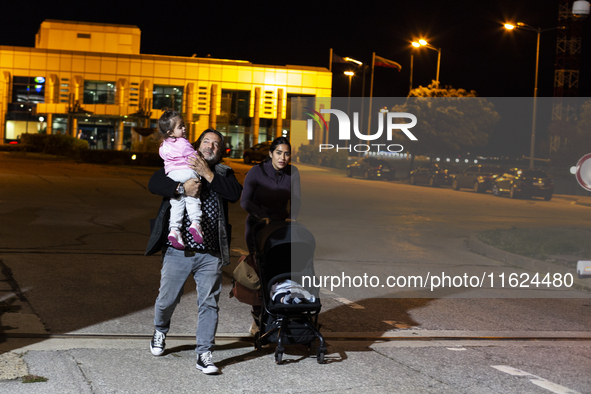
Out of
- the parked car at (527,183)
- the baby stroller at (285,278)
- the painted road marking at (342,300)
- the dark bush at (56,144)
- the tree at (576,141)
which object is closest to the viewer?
the baby stroller at (285,278)

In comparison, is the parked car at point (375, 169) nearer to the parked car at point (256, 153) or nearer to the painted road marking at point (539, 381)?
the parked car at point (256, 153)

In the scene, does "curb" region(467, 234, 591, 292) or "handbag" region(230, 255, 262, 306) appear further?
"curb" region(467, 234, 591, 292)

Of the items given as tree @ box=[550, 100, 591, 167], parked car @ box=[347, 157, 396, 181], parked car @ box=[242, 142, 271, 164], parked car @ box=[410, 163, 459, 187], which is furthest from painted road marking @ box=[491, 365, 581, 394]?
tree @ box=[550, 100, 591, 167]

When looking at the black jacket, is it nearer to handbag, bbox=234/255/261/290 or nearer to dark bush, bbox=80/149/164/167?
handbag, bbox=234/255/261/290

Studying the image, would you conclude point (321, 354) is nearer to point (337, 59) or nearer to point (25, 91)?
point (337, 59)

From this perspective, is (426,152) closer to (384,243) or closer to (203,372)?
(384,243)

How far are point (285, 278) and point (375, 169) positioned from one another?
97.3 ft

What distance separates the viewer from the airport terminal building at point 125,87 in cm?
6506

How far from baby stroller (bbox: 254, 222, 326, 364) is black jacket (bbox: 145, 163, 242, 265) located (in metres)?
0.44

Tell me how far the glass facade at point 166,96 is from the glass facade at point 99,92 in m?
4.33

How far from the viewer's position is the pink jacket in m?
4.74

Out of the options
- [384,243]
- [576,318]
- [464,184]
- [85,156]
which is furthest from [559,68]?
[576,318]

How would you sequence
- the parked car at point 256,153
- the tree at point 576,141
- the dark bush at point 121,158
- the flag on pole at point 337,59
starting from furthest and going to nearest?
the flag on pole at point 337,59 < the tree at point 576,141 < the parked car at point 256,153 < the dark bush at point 121,158

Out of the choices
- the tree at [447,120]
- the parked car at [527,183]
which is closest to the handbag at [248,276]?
the parked car at [527,183]
